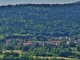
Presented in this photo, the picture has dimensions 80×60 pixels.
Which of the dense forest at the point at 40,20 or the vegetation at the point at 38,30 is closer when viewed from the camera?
the vegetation at the point at 38,30

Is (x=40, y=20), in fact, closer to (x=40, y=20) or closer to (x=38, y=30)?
(x=40, y=20)

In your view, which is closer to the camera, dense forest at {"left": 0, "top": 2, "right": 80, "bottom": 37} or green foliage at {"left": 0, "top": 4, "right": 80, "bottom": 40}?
dense forest at {"left": 0, "top": 2, "right": 80, "bottom": 37}

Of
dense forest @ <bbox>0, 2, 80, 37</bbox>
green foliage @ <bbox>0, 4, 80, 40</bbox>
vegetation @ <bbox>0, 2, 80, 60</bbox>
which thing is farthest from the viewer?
green foliage @ <bbox>0, 4, 80, 40</bbox>

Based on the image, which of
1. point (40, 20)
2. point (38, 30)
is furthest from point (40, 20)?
point (38, 30)

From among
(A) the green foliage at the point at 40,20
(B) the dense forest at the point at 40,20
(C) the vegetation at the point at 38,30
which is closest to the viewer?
(C) the vegetation at the point at 38,30

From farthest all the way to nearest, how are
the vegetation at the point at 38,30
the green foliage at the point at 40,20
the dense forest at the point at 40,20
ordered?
the green foliage at the point at 40,20 → the dense forest at the point at 40,20 → the vegetation at the point at 38,30

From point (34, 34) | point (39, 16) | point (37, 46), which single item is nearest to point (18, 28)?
point (34, 34)

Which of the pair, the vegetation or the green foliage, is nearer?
the vegetation

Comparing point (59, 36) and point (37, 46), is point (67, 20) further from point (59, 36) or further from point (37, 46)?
point (37, 46)

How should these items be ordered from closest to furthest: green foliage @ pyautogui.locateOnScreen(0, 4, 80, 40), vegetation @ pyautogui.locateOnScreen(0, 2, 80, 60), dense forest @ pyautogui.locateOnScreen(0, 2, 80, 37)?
vegetation @ pyautogui.locateOnScreen(0, 2, 80, 60), dense forest @ pyautogui.locateOnScreen(0, 2, 80, 37), green foliage @ pyautogui.locateOnScreen(0, 4, 80, 40)
